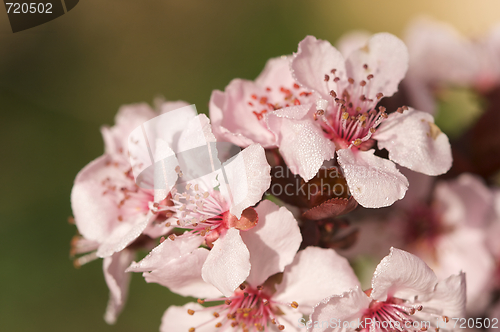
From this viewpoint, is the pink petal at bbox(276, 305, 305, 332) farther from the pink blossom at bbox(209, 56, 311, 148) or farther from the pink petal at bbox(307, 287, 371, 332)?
the pink blossom at bbox(209, 56, 311, 148)

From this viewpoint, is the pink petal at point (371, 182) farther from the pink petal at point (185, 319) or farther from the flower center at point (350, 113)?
the pink petal at point (185, 319)

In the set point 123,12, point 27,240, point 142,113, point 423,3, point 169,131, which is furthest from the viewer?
point 423,3

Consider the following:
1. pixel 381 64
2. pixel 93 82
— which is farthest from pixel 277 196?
pixel 93 82

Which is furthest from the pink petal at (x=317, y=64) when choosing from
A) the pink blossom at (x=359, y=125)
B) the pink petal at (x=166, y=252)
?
the pink petal at (x=166, y=252)

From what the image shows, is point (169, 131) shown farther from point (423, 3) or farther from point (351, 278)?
point (423, 3)

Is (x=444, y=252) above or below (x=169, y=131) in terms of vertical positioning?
below

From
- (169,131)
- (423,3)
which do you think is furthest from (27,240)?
(423,3)
